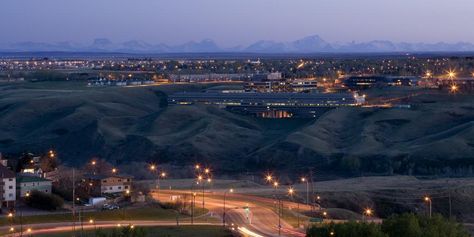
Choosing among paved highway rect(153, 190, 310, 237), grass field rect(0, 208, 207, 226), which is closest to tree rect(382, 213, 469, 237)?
paved highway rect(153, 190, 310, 237)

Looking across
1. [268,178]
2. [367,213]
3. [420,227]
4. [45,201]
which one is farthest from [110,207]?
[268,178]

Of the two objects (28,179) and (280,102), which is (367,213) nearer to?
(28,179)

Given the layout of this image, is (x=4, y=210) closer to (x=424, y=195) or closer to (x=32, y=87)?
(x=424, y=195)

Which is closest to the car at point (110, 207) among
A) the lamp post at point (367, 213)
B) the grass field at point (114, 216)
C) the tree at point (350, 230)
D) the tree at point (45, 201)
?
the grass field at point (114, 216)

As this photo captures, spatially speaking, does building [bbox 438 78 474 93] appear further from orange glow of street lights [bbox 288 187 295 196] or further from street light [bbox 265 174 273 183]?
orange glow of street lights [bbox 288 187 295 196]

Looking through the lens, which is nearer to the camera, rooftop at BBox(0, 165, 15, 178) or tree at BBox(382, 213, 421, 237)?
tree at BBox(382, 213, 421, 237)

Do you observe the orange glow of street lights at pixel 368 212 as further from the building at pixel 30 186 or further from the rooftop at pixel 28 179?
the rooftop at pixel 28 179

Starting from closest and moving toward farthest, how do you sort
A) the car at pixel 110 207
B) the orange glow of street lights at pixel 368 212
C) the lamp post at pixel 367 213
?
the car at pixel 110 207
the lamp post at pixel 367 213
the orange glow of street lights at pixel 368 212
